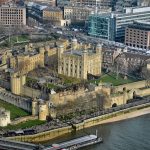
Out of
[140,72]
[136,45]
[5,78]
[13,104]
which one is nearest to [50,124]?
[13,104]

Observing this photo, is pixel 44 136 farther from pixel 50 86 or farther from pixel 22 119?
pixel 50 86

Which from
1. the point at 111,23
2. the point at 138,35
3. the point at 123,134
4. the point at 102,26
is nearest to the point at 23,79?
the point at 123,134

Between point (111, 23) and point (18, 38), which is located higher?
point (111, 23)

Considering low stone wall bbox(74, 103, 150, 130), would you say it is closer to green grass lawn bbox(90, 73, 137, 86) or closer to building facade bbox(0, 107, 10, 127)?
building facade bbox(0, 107, 10, 127)

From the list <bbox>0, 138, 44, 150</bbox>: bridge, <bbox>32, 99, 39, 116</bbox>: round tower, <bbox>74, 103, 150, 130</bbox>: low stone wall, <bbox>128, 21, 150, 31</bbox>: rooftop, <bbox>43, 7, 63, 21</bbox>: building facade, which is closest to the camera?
<bbox>0, 138, 44, 150</bbox>: bridge

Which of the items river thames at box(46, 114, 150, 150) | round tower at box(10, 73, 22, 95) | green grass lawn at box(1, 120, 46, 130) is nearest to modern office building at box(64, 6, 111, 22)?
round tower at box(10, 73, 22, 95)

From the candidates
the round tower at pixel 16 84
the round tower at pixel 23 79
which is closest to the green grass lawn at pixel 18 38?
the round tower at pixel 23 79
